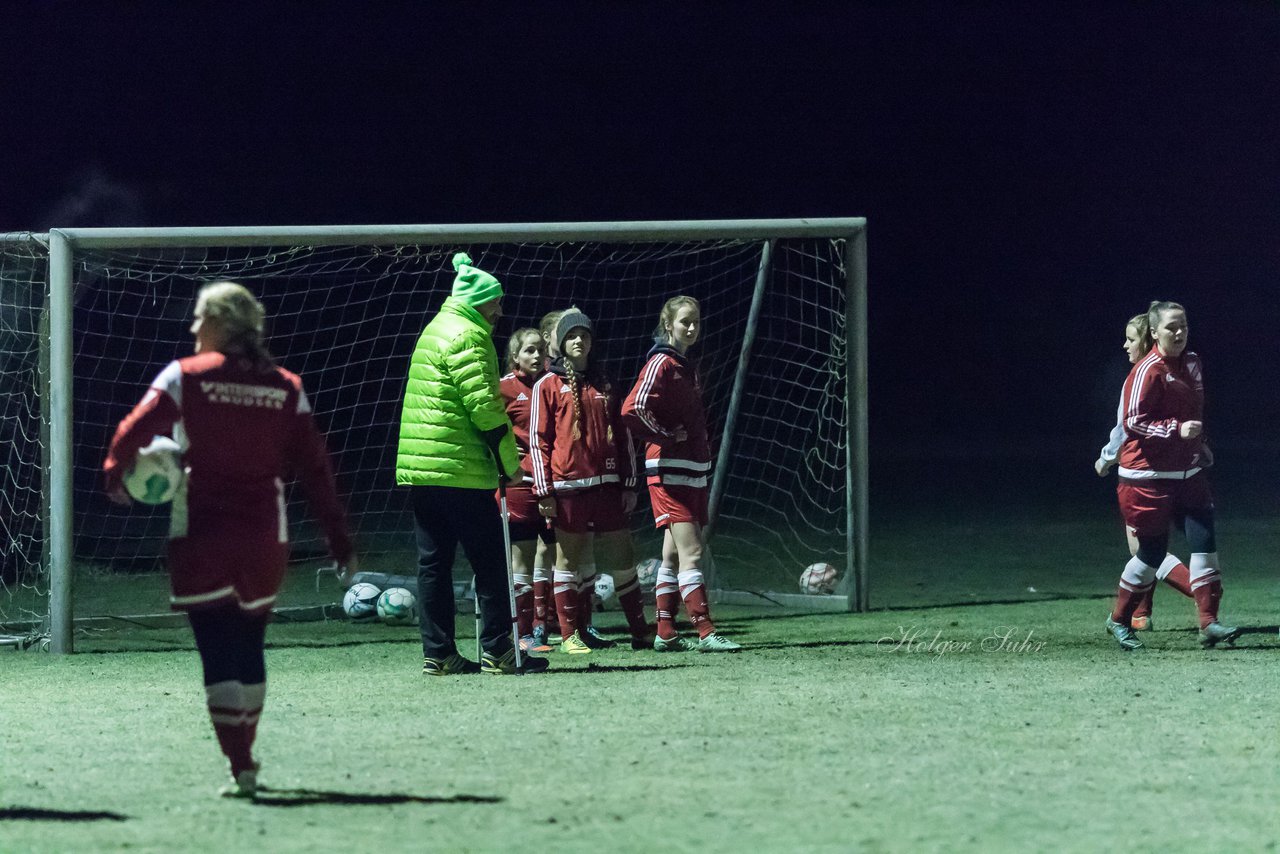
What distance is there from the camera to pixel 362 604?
9.08 metres

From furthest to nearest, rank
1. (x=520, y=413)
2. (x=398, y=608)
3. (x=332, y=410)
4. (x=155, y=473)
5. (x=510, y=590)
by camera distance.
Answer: (x=332, y=410), (x=398, y=608), (x=520, y=413), (x=510, y=590), (x=155, y=473)

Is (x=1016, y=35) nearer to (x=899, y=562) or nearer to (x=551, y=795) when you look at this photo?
(x=899, y=562)

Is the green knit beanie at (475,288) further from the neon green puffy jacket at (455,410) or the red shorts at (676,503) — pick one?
the red shorts at (676,503)

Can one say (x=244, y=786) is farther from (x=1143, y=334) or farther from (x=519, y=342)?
(x=1143, y=334)

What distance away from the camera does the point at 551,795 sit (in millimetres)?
4449

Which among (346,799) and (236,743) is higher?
(236,743)

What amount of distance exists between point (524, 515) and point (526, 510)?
0.03 meters

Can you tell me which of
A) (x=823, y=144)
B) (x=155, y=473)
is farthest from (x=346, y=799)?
(x=823, y=144)

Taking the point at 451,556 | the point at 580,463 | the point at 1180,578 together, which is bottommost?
the point at 1180,578

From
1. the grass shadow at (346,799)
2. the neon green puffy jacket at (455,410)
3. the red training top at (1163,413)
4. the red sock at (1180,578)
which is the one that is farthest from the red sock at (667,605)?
the grass shadow at (346,799)

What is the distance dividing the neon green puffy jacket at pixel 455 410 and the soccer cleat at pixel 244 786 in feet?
7.71

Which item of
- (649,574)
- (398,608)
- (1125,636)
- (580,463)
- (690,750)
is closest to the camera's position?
(690,750)

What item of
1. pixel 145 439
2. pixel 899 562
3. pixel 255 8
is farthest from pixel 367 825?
pixel 255 8

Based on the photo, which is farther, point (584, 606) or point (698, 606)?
point (584, 606)
